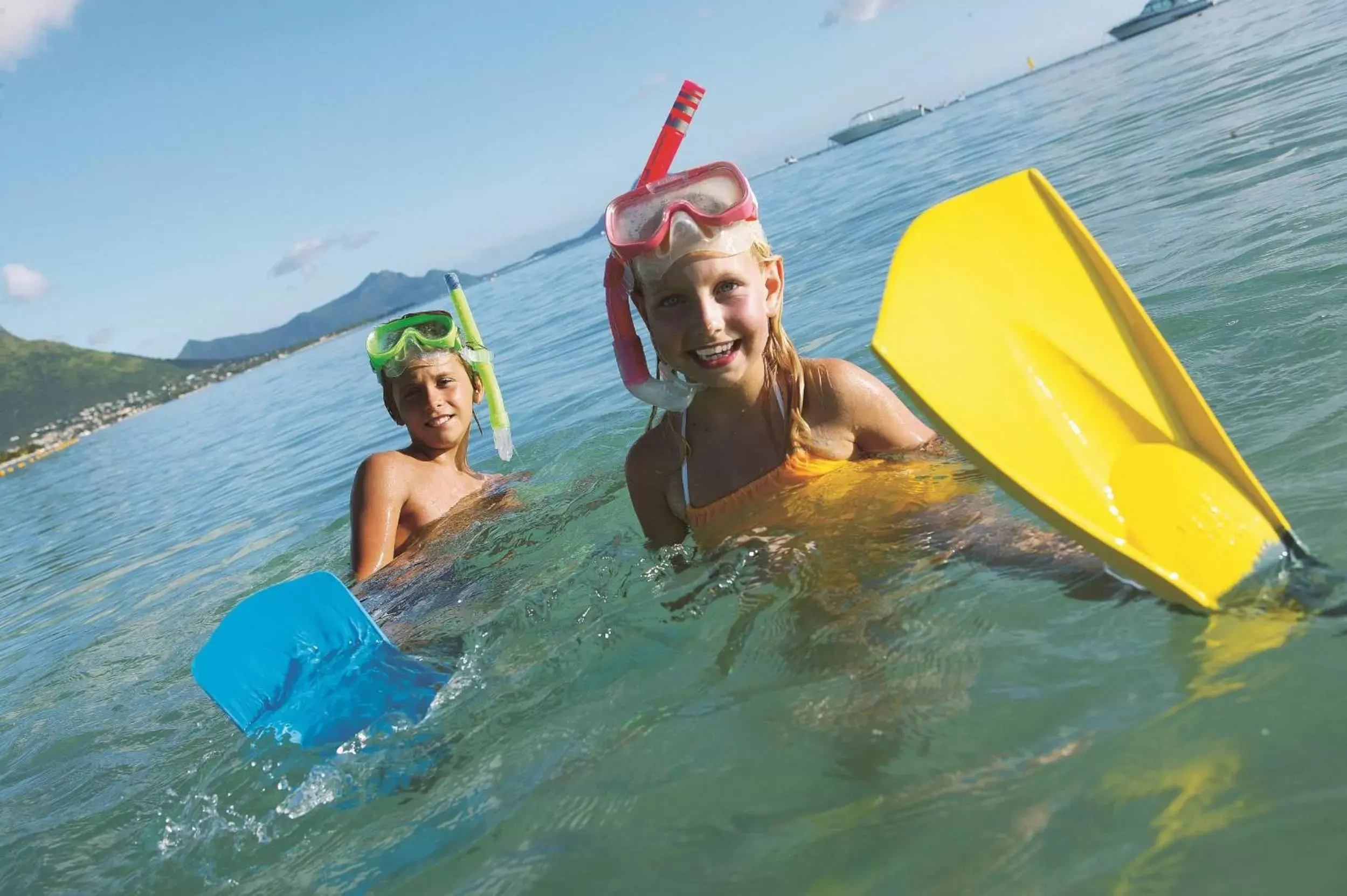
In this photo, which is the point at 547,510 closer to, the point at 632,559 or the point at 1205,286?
the point at 632,559

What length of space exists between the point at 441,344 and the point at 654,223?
232 centimetres

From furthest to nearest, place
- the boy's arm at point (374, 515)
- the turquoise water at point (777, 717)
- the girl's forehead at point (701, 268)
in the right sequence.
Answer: the boy's arm at point (374, 515)
the girl's forehead at point (701, 268)
the turquoise water at point (777, 717)

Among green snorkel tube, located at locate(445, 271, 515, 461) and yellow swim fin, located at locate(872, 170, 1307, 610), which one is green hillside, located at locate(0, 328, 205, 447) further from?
yellow swim fin, located at locate(872, 170, 1307, 610)

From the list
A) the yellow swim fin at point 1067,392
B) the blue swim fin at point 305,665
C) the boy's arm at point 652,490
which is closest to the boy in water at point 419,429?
the blue swim fin at point 305,665

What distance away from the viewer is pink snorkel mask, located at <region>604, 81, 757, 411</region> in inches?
110

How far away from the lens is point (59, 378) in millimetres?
95688

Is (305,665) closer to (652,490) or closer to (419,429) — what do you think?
(652,490)

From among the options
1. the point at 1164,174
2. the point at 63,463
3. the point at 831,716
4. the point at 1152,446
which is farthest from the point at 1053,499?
the point at 63,463

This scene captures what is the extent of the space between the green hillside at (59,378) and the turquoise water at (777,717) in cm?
7853

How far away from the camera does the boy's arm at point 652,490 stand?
10.8 ft

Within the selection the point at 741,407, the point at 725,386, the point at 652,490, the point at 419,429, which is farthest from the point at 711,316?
the point at 419,429

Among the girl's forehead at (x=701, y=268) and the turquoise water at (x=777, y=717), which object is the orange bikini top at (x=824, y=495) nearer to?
the turquoise water at (x=777, y=717)

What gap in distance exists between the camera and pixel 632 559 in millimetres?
3512

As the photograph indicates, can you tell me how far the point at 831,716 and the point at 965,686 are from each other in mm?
282
